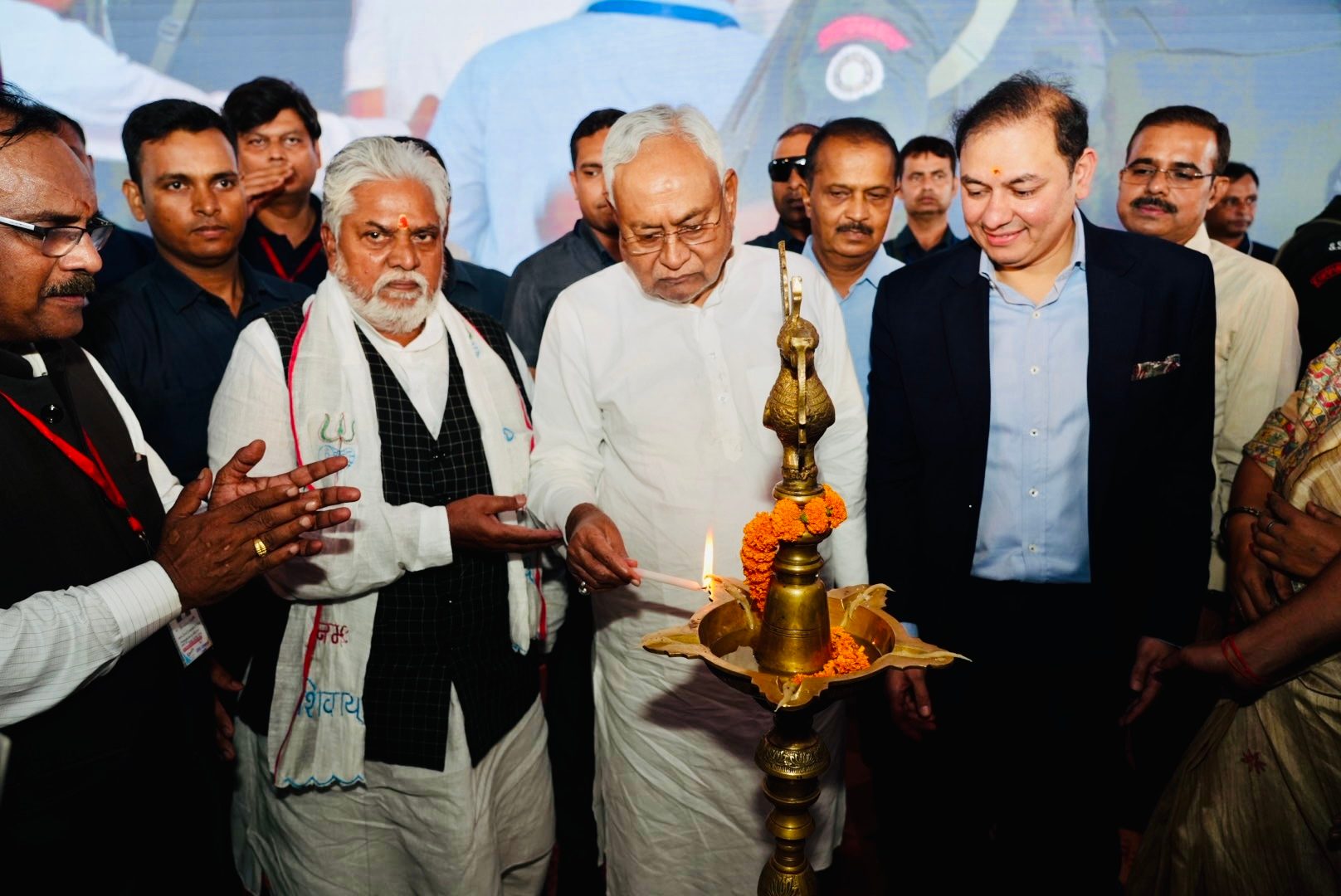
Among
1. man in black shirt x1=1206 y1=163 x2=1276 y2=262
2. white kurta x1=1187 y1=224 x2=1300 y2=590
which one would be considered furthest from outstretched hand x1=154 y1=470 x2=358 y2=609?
man in black shirt x1=1206 y1=163 x2=1276 y2=262

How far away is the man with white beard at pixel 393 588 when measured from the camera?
2.35 m

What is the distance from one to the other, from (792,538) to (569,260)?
2653mm

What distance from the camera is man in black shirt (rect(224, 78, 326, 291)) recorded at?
3.89 meters

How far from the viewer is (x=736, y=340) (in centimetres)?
247

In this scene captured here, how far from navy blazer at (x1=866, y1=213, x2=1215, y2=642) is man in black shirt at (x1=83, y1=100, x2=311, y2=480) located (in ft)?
6.73

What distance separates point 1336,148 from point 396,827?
5914 mm

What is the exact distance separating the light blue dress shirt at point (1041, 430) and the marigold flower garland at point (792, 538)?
1.08 meters

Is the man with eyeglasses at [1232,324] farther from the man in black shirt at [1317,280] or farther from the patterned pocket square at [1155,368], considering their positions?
the patterned pocket square at [1155,368]

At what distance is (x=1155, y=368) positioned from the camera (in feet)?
7.71

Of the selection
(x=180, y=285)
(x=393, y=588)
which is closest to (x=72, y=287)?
(x=393, y=588)

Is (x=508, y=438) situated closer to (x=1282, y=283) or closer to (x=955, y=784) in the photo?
(x=955, y=784)

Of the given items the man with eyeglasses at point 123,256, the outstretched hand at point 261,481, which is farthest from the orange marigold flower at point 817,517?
the man with eyeglasses at point 123,256

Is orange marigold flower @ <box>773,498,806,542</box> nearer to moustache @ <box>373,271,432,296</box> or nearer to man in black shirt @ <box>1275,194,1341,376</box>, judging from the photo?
moustache @ <box>373,271,432,296</box>

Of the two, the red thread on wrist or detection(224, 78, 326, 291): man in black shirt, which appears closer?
the red thread on wrist
